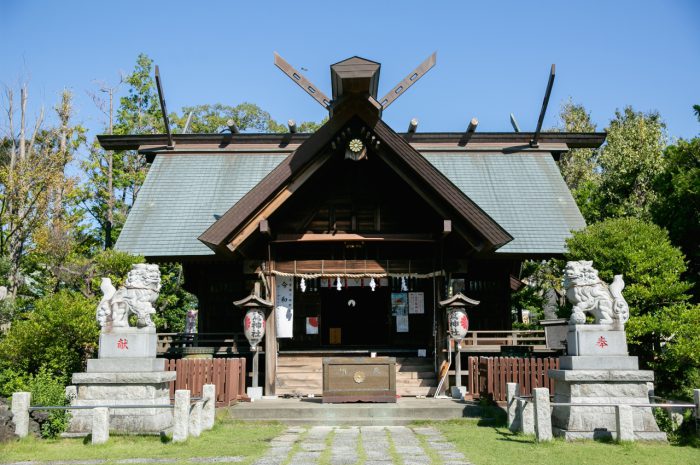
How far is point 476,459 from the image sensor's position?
920 cm

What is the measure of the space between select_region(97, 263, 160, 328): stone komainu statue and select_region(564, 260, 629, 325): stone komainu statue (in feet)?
26.0

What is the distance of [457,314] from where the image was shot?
643 inches

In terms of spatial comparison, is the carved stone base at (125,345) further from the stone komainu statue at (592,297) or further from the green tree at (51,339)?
the stone komainu statue at (592,297)

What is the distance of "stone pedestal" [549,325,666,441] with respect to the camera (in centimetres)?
1100

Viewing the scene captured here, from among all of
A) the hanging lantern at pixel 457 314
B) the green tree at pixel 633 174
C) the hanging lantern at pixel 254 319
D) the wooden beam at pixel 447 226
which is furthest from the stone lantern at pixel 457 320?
the green tree at pixel 633 174

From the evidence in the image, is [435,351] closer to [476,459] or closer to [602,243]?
[602,243]

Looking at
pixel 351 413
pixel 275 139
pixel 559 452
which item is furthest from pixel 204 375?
pixel 275 139

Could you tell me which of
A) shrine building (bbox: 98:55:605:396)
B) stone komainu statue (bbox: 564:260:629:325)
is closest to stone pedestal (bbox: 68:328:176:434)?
shrine building (bbox: 98:55:605:396)

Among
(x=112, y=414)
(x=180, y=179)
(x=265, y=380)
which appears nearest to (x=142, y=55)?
(x=180, y=179)

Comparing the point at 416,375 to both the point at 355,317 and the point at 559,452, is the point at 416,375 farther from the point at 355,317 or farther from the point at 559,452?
the point at 559,452

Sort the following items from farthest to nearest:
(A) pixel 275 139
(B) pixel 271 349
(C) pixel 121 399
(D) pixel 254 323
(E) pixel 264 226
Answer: (A) pixel 275 139
(B) pixel 271 349
(D) pixel 254 323
(E) pixel 264 226
(C) pixel 121 399

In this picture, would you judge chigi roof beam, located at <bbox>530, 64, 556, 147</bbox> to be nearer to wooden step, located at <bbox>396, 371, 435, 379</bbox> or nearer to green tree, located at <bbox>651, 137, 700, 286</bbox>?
green tree, located at <bbox>651, 137, 700, 286</bbox>

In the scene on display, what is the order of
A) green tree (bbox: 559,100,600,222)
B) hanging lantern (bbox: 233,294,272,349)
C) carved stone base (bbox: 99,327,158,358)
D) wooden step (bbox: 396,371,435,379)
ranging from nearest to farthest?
carved stone base (bbox: 99,327,158,358) < hanging lantern (bbox: 233,294,272,349) < wooden step (bbox: 396,371,435,379) < green tree (bbox: 559,100,600,222)

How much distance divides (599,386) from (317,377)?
808 cm
